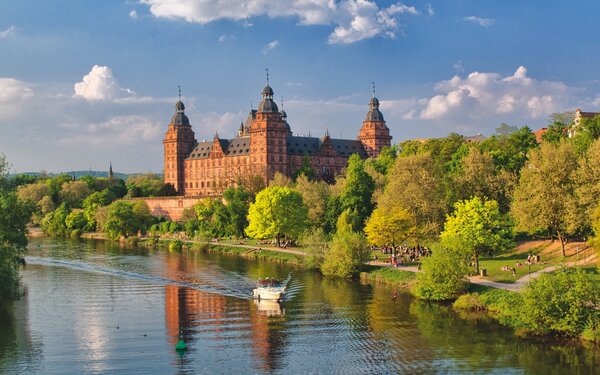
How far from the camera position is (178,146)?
17062 cm

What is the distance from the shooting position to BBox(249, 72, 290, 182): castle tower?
5773 inches

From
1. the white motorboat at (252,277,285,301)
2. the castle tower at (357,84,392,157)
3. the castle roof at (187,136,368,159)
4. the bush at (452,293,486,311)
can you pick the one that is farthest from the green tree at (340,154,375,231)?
the castle tower at (357,84,392,157)

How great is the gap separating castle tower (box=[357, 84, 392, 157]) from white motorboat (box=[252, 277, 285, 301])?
361ft

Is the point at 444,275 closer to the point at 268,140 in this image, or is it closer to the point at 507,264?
the point at 507,264

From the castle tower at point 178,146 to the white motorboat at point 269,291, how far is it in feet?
384

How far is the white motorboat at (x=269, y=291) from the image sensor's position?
5353 centimetres

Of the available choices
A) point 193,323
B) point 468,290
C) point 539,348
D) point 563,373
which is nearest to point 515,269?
point 468,290

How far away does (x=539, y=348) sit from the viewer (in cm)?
3872

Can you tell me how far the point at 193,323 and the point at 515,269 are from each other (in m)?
25.5

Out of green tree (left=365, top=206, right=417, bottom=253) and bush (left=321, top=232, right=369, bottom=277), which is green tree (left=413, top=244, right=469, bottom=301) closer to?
bush (left=321, top=232, right=369, bottom=277)

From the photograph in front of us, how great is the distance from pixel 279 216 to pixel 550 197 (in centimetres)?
3795

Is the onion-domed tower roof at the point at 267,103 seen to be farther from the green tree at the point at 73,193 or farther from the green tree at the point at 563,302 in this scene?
the green tree at the point at 563,302

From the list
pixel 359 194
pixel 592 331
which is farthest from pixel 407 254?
pixel 592 331

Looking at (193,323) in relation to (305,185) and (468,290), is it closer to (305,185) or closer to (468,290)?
(468,290)
